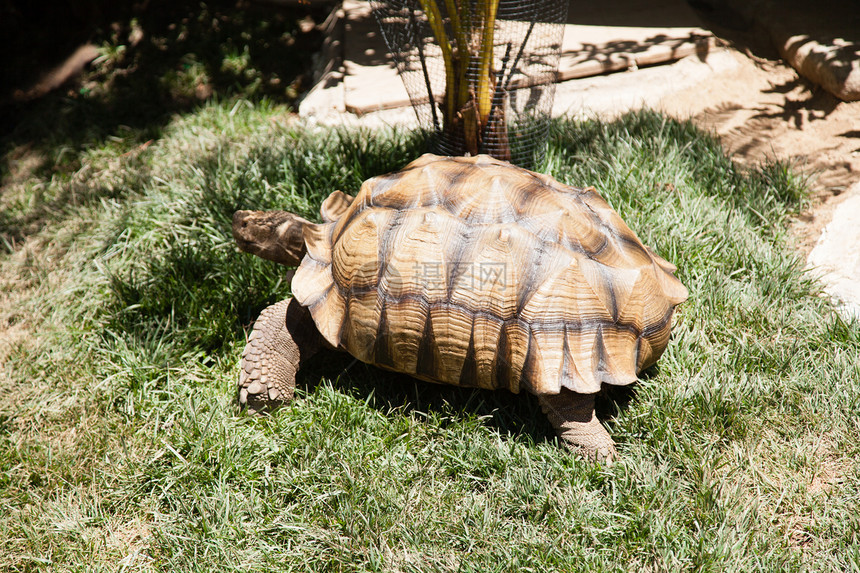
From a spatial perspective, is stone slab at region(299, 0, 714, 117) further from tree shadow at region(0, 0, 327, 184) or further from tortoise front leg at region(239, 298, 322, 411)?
tortoise front leg at region(239, 298, 322, 411)

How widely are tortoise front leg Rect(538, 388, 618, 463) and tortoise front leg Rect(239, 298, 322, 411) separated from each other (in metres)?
1.20

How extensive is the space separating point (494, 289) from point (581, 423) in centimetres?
70

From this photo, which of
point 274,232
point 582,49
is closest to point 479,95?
point 274,232

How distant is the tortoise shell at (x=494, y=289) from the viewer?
2.67 meters

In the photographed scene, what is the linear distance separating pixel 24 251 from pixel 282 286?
1.98 metres

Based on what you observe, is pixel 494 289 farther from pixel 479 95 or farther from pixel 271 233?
pixel 479 95

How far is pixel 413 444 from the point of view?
298cm

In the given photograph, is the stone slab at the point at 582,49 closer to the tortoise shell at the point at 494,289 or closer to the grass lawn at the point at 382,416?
the grass lawn at the point at 382,416

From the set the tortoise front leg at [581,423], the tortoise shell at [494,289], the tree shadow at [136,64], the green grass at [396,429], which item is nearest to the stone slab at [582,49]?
the tree shadow at [136,64]

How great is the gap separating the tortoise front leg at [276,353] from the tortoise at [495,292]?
0.01 metres

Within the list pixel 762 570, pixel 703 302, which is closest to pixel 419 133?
pixel 703 302

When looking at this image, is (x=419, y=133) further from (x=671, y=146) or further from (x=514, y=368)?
(x=514, y=368)

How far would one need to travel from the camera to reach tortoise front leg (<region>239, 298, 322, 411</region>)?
121 inches

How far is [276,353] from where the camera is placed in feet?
10.3
